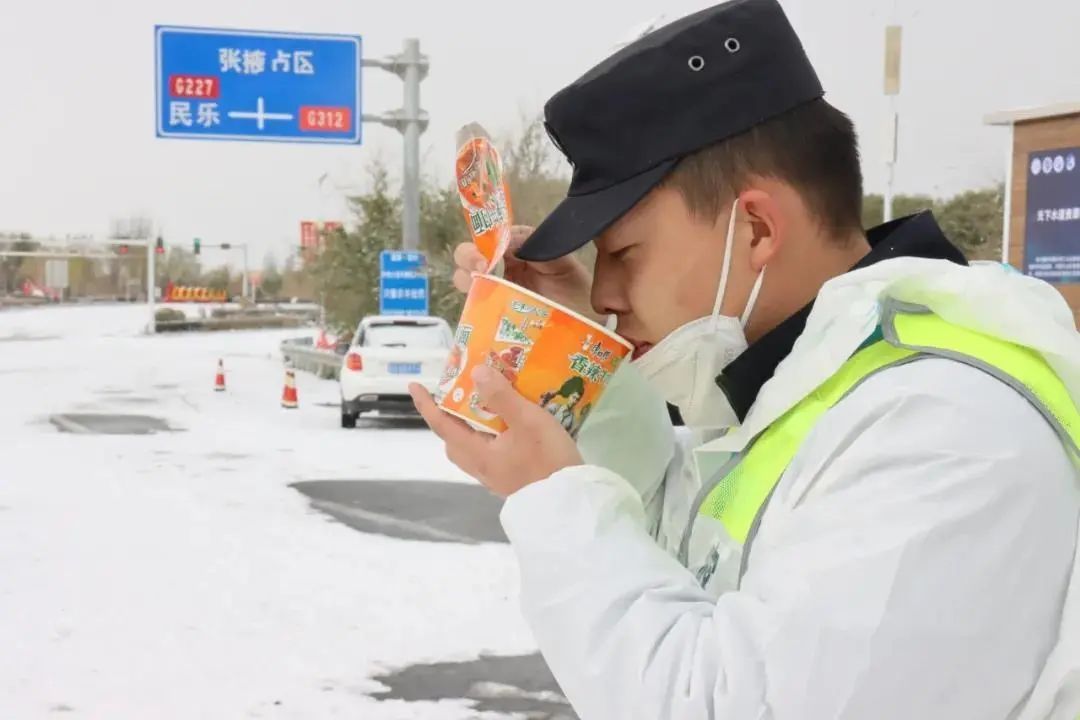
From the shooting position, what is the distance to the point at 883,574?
2.79ft

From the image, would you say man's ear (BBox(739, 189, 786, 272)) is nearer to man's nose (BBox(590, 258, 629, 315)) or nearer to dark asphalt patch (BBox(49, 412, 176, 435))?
man's nose (BBox(590, 258, 629, 315))

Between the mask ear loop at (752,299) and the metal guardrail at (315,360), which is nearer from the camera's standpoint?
the mask ear loop at (752,299)

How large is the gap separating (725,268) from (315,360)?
19.0 m

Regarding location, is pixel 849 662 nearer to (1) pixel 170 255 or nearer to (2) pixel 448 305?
(2) pixel 448 305

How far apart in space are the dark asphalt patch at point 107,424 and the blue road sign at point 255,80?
4.57 m

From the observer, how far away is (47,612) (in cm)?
466

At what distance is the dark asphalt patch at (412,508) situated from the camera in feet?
21.4

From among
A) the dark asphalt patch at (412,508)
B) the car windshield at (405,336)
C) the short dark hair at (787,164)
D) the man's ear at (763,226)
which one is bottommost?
the dark asphalt patch at (412,508)

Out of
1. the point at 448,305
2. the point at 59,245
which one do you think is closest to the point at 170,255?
the point at 59,245

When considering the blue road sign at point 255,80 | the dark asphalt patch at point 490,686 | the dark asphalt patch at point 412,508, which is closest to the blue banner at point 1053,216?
the dark asphalt patch at point 412,508

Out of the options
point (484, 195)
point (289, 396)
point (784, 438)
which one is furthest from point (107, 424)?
point (784, 438)

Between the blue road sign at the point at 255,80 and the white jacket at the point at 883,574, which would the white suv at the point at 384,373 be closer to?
the blue road sign at the point at 255,80

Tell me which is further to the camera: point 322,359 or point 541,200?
point 322,359

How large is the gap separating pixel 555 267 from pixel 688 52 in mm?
652
